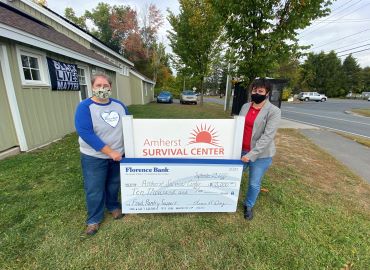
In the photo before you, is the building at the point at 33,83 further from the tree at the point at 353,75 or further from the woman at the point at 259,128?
the tree at the point at 353,75

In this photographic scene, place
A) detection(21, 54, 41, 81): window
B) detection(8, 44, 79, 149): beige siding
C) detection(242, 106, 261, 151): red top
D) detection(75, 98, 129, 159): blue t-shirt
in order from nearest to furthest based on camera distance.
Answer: detection(75, 98, 129, 159): blue t-shirt < detection(242, 106, 261, 151): red top < detection(8, 44, 79, 149): beige siding < detection(21, 54, 41, 81): window

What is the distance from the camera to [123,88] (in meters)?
16.0

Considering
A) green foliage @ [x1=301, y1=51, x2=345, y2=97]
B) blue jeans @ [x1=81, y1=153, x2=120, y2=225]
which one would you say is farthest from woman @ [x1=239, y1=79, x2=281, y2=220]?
green foliage @ [x1=301, y1=51, x2=345, y2=97]

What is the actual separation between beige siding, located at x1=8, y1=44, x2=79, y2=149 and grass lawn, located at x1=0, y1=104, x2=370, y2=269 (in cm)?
166

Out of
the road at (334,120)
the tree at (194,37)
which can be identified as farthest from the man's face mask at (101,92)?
the tree at (194,37)

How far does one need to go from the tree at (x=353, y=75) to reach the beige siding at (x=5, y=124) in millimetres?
64858

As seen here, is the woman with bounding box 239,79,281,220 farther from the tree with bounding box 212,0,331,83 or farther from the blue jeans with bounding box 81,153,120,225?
the tree with bounding box 212,0,331,83

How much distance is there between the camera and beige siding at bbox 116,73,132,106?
48.4 feet

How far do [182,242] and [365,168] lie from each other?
16.5 feet

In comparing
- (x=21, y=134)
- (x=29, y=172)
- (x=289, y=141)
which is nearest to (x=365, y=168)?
(x=289, y=141)

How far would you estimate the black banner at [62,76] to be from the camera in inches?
231

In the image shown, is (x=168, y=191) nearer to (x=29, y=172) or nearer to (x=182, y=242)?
(x=182, y=242)

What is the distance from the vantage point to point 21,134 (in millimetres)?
4766

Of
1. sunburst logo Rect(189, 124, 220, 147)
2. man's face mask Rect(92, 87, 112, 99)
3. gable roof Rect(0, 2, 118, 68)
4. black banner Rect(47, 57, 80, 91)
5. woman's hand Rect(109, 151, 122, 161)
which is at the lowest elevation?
woman's hand Rect(109, 151, 122, 161)
